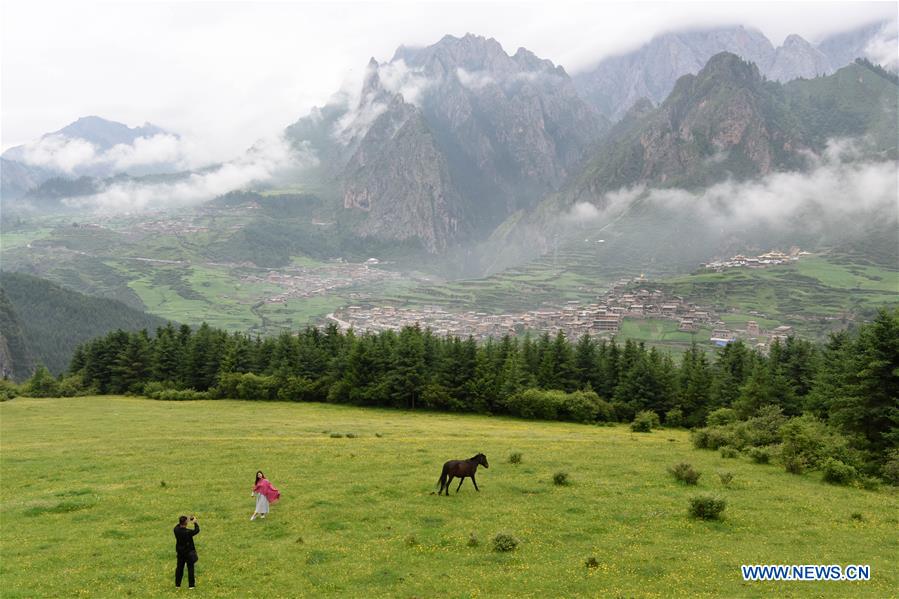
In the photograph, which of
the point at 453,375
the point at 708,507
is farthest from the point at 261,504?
the point at 453,375

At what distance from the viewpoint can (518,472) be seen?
112 feet

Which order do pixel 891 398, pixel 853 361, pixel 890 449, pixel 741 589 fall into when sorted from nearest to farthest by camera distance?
pixel 741 589 < pixel 890 449 < pixel 891 398 < pixel 853 361

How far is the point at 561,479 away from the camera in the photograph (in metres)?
30.8

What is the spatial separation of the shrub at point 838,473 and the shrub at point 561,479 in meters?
17.0

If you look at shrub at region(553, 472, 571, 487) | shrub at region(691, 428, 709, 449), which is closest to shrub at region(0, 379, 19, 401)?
shrub at region(553, 472, 571, 487)

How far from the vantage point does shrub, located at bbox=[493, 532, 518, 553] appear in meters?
21.1

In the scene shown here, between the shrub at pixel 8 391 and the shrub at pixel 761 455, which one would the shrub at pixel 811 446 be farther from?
the shrub at pixel 8 391

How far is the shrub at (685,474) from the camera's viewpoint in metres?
31.3

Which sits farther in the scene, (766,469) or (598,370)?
(598,370)

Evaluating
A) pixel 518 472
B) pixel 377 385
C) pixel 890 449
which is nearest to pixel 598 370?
pixel 377 385

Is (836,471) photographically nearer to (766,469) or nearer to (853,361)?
(766,469)

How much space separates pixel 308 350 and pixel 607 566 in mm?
83914

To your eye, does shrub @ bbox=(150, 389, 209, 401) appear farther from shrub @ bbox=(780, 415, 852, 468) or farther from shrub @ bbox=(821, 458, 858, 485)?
shrub @ bbox=(821, 458, 858, 485)

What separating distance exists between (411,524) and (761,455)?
28.5m
